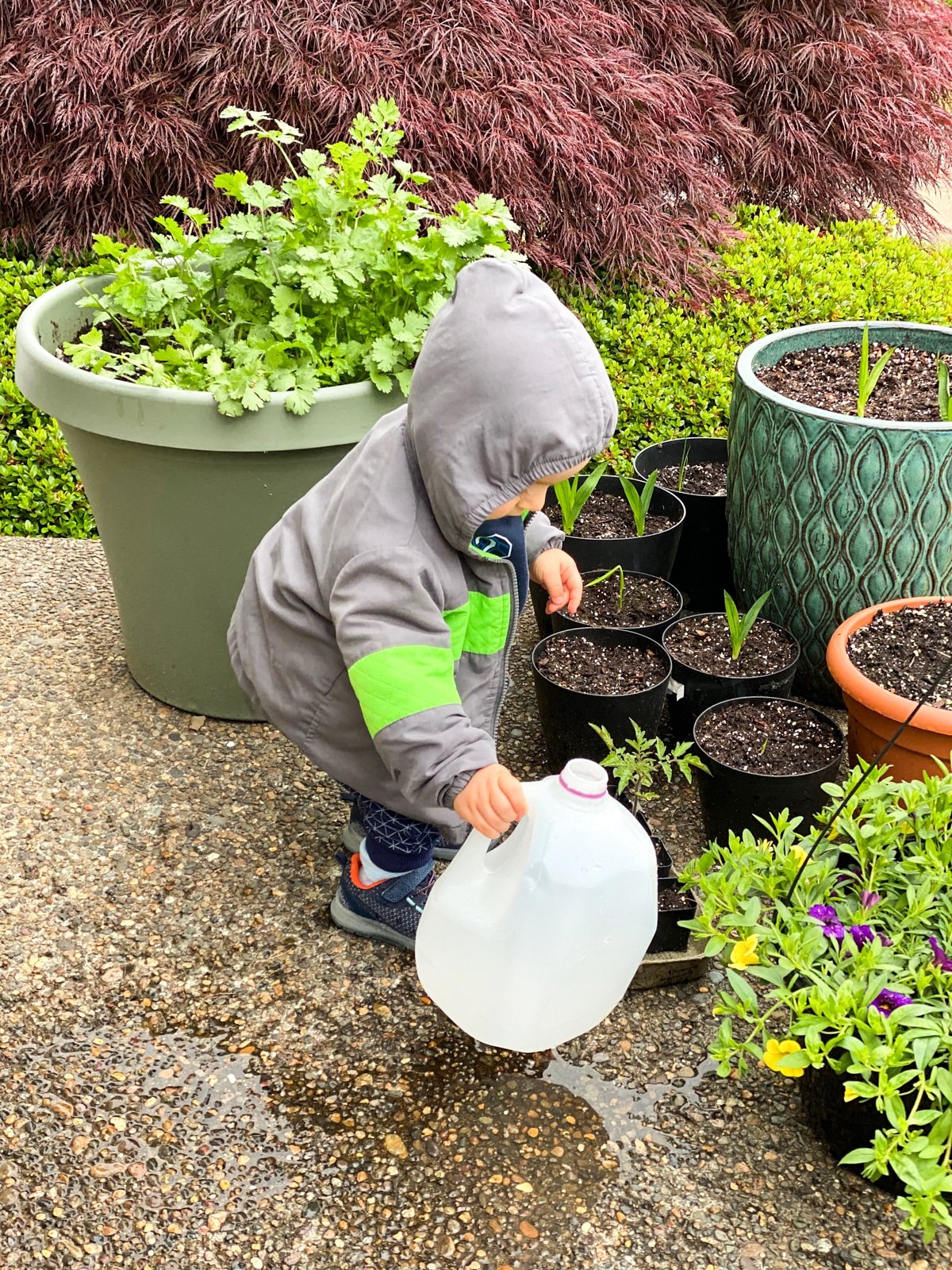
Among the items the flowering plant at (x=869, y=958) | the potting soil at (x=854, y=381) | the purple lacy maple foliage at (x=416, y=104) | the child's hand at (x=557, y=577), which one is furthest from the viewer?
the purple lacy maple foliage at (x=416, y=104)

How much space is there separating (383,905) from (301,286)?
48.8 inches

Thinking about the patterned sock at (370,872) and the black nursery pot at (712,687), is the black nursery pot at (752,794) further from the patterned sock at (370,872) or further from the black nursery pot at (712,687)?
the patterned sock at (370,872)

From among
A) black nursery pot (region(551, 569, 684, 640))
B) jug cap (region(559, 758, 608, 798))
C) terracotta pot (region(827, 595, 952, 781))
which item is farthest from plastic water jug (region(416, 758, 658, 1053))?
black nursery pot (region(551, 569, 684, 640))

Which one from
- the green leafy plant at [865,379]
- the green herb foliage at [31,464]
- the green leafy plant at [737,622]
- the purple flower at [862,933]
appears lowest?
the green herb foliage at [31,464]

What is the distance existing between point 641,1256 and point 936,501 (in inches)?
65.2

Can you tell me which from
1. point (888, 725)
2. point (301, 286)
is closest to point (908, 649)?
point (888, 725)

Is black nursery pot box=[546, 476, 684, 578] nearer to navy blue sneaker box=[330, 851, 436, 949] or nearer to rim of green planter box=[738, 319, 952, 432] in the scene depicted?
rim of green planter box=[738, 319, 952, 432]

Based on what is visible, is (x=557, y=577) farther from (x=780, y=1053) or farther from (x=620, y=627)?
(x=780, y=1053)

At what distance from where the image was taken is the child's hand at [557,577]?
2.06 m

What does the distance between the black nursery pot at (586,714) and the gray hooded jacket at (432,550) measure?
48cm

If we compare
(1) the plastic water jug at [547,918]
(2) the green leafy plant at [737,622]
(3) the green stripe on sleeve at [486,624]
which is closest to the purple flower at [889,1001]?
(1) the plastic water jug at [547,918]

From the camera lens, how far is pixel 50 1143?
1.70 m

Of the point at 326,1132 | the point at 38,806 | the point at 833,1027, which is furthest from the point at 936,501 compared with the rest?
the point at 38,806

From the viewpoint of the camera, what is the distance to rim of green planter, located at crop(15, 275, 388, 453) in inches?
87.8
